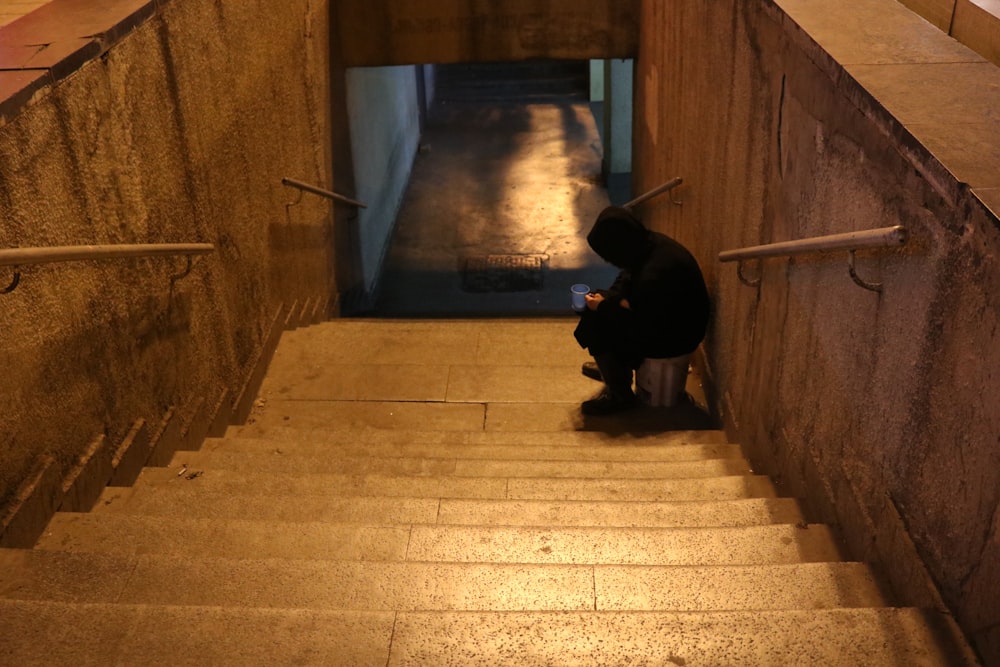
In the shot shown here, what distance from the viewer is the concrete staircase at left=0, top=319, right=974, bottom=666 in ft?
6.70

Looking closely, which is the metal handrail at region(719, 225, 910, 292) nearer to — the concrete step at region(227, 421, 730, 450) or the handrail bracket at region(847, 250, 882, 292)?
the handrail bracket at region(847, 250, 882, 292)

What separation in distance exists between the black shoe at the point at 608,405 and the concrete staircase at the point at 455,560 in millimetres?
62

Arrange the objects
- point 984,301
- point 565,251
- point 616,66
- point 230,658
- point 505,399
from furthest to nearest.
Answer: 1. point 616,66
2. point 565,251
3. point 505,399
4. point 230,658
5. point 984,301

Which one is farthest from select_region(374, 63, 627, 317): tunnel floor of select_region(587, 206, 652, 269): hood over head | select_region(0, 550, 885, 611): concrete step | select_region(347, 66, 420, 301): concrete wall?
select_region(0, 550, 885, 611): concrete step

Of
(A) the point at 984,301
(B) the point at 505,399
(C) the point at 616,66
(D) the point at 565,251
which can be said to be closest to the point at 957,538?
(A) the point at 984,301

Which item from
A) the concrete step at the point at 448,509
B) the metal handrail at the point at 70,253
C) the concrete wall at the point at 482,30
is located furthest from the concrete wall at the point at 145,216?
the concrete wall at the point at 482,30

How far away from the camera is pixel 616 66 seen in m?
10.2

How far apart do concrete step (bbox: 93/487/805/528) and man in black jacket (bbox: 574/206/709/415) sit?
1312 millimetres

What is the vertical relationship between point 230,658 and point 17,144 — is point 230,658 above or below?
below

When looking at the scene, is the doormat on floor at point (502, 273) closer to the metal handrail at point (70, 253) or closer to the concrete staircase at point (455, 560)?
the concrete staircase at point (455, 560)

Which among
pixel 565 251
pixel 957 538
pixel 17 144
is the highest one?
pixel 17 144

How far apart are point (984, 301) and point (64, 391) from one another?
269 centimetres

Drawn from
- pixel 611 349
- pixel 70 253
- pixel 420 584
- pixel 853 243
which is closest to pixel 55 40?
pixel 70 253

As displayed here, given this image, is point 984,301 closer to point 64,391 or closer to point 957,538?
point 957,538
